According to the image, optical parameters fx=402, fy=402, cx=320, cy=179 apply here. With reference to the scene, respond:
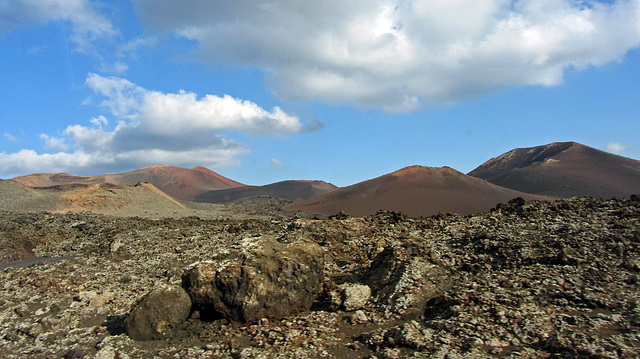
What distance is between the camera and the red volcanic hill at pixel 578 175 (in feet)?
174

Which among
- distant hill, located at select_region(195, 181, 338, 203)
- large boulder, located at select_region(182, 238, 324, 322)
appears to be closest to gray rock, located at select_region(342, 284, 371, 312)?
large boulder, located at select_region(182, 238, 324, 322)

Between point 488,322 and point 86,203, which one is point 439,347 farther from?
point 86,203

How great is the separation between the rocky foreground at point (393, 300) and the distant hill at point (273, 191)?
82.8 meters

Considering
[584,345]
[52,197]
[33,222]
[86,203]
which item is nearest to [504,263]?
[584,345]

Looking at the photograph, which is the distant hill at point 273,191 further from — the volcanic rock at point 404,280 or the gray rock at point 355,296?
the gray rock at point 355,296

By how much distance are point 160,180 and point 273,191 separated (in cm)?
3431

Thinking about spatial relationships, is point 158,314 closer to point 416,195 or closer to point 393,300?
point 393,300

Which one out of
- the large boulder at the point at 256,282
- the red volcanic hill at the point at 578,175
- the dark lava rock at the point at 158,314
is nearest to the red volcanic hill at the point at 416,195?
the red volcanic hill at the point at 578,175

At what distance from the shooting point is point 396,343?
20.0 ft

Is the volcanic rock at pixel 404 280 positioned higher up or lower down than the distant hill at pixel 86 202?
lower down

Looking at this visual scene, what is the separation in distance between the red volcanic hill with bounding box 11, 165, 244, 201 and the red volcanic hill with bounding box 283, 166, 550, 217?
61.5 m

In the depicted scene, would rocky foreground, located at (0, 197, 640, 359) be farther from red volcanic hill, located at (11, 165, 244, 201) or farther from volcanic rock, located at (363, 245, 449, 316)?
red volcanic hill, located at (11, 165, 244, 201)

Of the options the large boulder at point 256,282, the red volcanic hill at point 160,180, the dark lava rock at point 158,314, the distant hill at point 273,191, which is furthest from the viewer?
the red volcanic hill at point 160,180

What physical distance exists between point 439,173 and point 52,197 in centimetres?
3899
